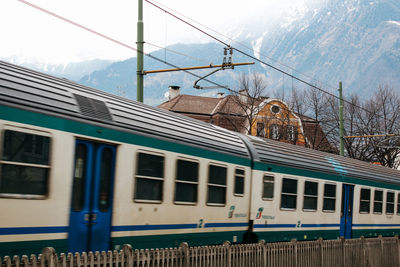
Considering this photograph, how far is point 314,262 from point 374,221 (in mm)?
9787

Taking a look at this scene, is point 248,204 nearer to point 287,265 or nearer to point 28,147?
point 287,265

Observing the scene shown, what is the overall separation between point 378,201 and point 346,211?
273 cm

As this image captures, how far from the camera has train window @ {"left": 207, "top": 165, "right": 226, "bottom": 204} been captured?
11422 mm

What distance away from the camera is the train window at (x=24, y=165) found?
6.93 metres

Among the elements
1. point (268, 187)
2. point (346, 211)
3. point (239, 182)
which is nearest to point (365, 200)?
point (346, 211)

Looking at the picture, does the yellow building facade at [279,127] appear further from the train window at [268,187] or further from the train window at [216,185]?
the train window at [216,185]

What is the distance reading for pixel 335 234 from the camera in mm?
16750

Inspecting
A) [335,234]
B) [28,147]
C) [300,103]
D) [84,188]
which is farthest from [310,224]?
[300,103]

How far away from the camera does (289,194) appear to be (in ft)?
47.6

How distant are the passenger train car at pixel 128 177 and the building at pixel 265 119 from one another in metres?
21.8

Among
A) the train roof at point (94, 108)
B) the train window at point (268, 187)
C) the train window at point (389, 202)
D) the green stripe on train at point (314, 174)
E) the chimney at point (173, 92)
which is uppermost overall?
the chimney at point (173, 92)

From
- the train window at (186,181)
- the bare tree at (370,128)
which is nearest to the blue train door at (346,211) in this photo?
the train window at (186,181)

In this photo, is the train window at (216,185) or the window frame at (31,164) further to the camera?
the train window at (216,185)

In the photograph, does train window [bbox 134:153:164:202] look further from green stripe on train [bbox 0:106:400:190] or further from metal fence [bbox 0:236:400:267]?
metal fence [bbox 0:236:400:267]
